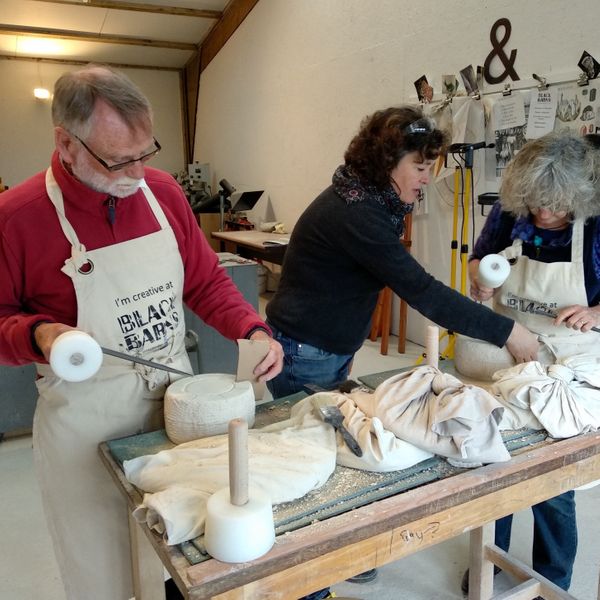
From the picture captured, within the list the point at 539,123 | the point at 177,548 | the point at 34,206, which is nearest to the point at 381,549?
the point at 177,548

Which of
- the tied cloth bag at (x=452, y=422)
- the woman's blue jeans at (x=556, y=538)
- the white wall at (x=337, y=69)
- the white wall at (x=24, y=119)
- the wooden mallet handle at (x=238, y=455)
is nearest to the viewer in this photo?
the wooden mallet handle at (x=238, y=455)

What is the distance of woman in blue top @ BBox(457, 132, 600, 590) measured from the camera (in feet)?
4.91

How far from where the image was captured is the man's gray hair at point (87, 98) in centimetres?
114

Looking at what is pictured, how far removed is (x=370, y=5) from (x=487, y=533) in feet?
13.3

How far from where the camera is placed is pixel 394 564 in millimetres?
2041

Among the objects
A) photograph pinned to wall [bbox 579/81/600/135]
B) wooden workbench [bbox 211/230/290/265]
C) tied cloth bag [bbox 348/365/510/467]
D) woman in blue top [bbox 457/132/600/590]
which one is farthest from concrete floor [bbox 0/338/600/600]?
wooden workbench [bbox 211/230/290/265]

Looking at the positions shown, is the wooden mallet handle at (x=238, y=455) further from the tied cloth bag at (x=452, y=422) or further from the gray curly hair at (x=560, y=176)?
the gray curly hair at (x=560, y=176)

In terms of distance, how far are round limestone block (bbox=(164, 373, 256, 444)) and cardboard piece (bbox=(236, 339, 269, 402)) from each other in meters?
0.06

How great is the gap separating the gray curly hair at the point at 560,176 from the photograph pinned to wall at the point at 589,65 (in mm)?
1589

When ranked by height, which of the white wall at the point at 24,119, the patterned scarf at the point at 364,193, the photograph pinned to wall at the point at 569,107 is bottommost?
the patterned scarf at the point at 364,193

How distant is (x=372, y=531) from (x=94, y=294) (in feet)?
2.53

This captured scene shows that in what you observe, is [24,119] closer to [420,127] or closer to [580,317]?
[420,127]

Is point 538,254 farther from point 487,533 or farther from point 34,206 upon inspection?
point 34,206

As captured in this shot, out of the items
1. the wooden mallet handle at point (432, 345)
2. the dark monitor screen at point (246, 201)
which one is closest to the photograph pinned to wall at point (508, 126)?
the wooden mallet handle at point (432, 345)
